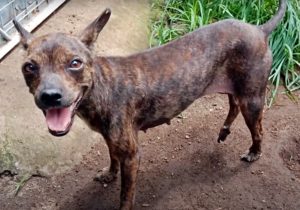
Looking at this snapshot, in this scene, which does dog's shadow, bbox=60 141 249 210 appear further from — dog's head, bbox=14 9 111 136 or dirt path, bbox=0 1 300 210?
dog's head, bbox=14 9 111 136

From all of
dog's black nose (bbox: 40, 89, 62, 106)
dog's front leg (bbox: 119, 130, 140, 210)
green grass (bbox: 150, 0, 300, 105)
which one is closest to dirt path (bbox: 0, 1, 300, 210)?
dog's front leg (bbox: 119, 130, 140, 210)

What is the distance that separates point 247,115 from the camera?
4.46 meters

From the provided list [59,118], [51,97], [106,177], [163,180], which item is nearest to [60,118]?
[59,118]

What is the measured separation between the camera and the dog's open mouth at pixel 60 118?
3.45 meters

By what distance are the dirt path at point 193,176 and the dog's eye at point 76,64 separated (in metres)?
1.39

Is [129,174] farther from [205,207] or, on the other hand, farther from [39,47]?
[39,47]

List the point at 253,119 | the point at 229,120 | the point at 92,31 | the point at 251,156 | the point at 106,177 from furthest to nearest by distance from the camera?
the point at 229,120, the point at 251,156, the point at 106,177, the point at 253,119, the point at 92,31

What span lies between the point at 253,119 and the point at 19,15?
2586 millimetres

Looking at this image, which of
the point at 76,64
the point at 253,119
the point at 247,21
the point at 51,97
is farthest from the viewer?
the point at 247,21

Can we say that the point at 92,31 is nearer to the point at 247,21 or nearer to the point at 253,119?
the point at 253,119

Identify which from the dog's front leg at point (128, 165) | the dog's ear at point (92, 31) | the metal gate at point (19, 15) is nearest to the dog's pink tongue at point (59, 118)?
the dog's ear at point (92, 31)

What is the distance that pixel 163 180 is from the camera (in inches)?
182

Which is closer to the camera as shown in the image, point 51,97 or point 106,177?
point 51,97

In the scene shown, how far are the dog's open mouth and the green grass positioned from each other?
98.7 inches
